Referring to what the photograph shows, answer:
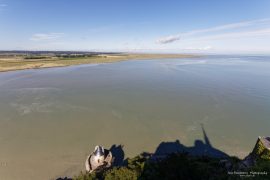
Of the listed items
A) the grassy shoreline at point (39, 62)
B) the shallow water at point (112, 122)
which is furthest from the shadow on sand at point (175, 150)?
the grassy shoreline at point (39, 62)

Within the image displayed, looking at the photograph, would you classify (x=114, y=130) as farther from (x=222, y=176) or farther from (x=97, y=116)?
(x=222, y=176)

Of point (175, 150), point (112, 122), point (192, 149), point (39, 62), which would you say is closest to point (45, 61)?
point (39, 62)

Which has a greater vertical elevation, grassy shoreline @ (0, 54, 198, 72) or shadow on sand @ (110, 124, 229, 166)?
grassy shoreline @ (0, 54, 198, 72)

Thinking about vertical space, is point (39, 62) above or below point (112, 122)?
above

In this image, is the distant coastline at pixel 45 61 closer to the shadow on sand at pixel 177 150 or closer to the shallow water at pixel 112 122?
the shallow water at pixel 112 122

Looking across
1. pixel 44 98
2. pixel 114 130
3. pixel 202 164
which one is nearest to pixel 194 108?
pixel 114 130

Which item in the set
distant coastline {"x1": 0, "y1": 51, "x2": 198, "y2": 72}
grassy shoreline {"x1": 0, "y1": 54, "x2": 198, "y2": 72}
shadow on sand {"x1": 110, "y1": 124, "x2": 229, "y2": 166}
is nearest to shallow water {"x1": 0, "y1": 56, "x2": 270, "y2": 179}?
shadow on sand {"x1": 110, "y1": 124, "x2": 229, "y2": 166}

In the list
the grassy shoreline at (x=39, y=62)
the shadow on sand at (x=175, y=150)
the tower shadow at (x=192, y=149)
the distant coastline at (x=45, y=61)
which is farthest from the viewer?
the distant coastline at (x=45, y=61)

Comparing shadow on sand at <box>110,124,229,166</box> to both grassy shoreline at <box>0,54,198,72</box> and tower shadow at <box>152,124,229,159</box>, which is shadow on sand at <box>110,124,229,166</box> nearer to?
tower shadow at <box>152,124,229,159</box>

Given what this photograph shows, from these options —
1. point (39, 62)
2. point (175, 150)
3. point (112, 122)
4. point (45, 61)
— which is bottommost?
point (175, 150)

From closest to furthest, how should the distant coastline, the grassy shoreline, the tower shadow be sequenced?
the tower shadow, the grassy shoreline, the distant coastline

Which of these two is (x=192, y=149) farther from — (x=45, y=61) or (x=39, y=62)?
(x=45, y=61)
